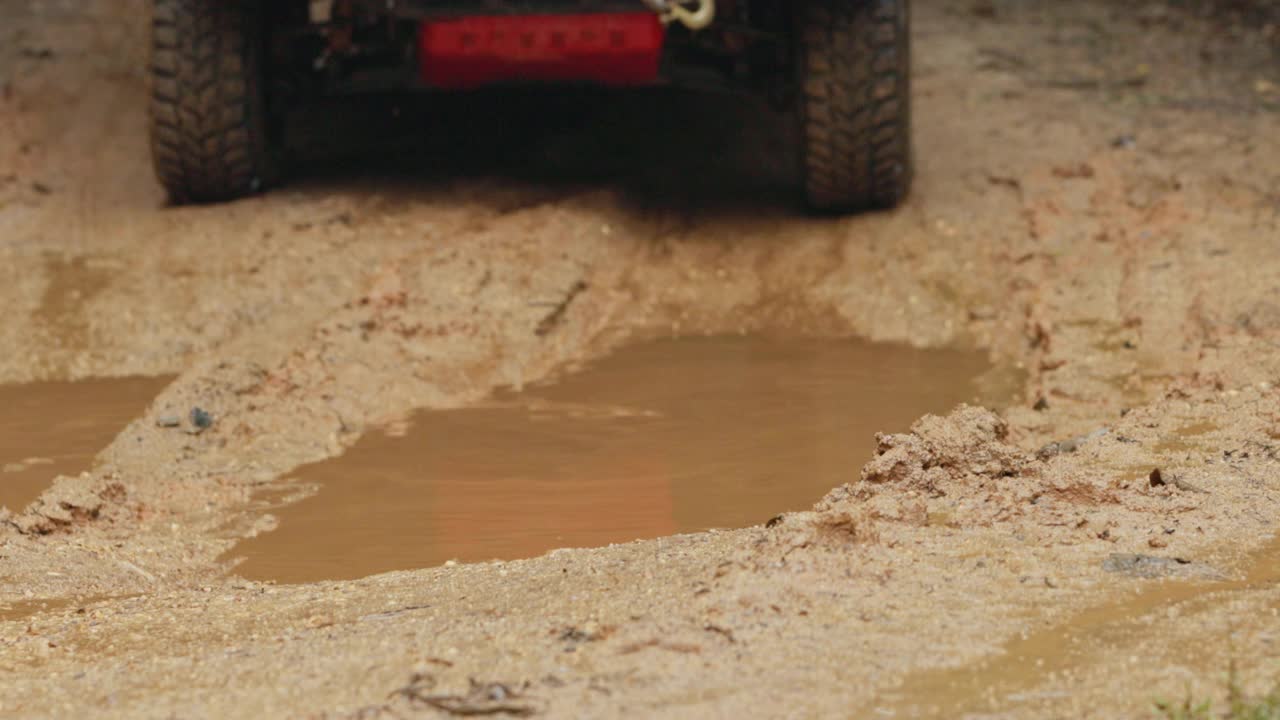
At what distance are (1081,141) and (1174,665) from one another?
4850 mm

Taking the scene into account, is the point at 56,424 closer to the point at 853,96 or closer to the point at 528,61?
the point at 528,61

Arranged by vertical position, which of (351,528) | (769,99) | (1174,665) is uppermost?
(769,99)

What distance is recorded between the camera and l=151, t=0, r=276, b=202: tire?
5930 millimetres

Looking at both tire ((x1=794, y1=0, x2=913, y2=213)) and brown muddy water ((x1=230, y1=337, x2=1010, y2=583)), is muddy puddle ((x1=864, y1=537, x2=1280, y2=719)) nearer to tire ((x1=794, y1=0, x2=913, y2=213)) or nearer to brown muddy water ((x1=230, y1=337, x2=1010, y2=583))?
brown muddy water ((x1=230, y1=337, x2=1010, y2=583))

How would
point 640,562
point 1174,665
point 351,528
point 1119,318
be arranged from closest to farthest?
point 1174,665, point 640,562, point 351,528, point 1119,318

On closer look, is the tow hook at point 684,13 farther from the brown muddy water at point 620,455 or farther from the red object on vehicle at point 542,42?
the brown muddy water at point 620,455

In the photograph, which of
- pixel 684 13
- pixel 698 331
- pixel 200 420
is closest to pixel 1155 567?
pixel 200 420

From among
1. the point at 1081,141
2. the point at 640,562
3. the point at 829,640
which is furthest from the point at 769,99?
the point at 829,640

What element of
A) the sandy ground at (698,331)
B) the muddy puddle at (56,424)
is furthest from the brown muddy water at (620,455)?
the muddy puddle at (56,424)

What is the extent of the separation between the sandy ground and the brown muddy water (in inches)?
6.1

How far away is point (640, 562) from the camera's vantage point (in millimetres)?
2730

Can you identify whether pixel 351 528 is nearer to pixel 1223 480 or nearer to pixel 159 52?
pixel 1223 480

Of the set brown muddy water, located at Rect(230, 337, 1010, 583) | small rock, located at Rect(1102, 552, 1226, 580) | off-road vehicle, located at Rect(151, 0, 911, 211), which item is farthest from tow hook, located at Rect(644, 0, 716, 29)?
small rock, located at Rect(1102, 552, 1226, 580)

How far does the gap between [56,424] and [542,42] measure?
2086mm
